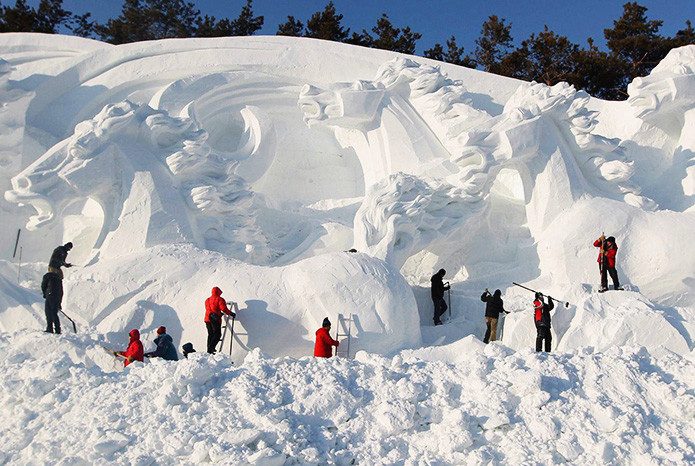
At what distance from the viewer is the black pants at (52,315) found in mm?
6941

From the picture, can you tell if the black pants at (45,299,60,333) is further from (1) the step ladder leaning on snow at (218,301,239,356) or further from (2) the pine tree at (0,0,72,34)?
(2) the pine tree at (0,0,72,34)

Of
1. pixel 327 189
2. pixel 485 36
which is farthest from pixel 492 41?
pixel 327 189

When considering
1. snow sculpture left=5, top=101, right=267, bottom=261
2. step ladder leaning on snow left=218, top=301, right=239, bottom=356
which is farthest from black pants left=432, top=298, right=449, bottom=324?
step ladder leaning on snow left=218, top=301, right=239, bottom=356

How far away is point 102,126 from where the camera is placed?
8133 mm

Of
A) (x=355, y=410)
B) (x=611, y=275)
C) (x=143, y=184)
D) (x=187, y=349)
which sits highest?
(x=143, y=184)

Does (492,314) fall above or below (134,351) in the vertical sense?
above

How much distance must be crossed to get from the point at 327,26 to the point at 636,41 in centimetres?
773

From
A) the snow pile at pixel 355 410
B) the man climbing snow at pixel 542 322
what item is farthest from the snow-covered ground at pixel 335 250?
the man climbing snow at pixel 542 322

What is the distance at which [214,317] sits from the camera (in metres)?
6.82

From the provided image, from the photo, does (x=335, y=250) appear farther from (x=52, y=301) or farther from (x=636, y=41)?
(x=636, y=41)

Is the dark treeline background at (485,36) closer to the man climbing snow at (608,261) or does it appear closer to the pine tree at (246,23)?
the pine tree at (246,23)

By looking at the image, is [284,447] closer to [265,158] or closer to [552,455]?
[552,455]

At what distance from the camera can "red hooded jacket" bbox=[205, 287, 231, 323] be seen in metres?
6.83

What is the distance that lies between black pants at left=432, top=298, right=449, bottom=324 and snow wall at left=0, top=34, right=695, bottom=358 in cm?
15
